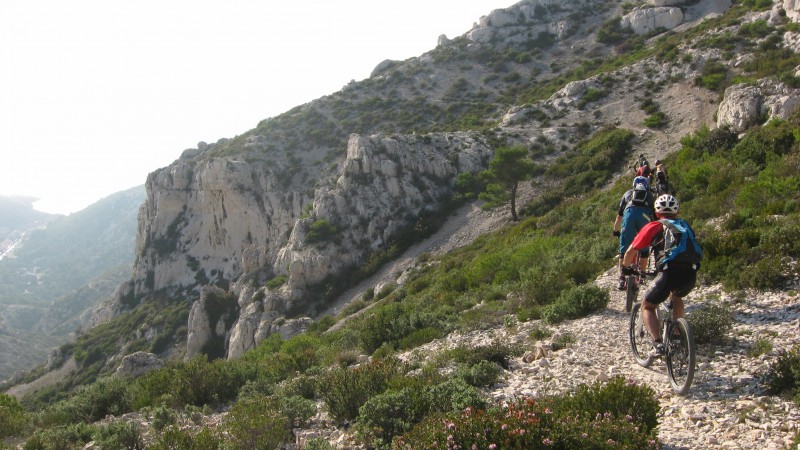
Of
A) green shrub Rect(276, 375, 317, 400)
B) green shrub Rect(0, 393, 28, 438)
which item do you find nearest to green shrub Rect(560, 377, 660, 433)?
green shrub Rect(276, 375, 317, 400)

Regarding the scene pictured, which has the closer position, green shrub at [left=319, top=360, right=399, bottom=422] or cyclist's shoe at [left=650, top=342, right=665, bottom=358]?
cyclist's shoe at [left=650, top=342, right=665, bottom=358]

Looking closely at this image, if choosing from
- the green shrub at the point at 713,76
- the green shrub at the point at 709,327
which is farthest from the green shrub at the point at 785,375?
the green shrub at the point at 713,76

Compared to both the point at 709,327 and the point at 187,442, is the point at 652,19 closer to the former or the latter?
the point at 709,327

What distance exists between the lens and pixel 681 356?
549 centimetres

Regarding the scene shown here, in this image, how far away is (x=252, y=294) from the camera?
41625 millimetres

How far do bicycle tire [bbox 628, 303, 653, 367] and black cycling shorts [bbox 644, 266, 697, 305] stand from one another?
85 cm

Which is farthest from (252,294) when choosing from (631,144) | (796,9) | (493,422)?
(796,9)

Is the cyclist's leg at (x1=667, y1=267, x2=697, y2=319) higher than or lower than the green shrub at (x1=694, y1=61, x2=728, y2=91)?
higher

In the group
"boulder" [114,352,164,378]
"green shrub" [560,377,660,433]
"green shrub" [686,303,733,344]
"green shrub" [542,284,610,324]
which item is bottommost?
"boulder" [114,352,164,378]

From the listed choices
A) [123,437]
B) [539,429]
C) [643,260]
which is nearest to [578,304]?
[643,260]

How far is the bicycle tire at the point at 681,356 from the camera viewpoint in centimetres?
521

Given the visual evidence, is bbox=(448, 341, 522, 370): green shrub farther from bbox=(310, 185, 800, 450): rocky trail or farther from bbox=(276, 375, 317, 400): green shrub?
bbox=(276, 375, 317, 400): green shrub

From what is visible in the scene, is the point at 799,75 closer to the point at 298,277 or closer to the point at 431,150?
the point at 431,150

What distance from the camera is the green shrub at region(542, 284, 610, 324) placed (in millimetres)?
9328
